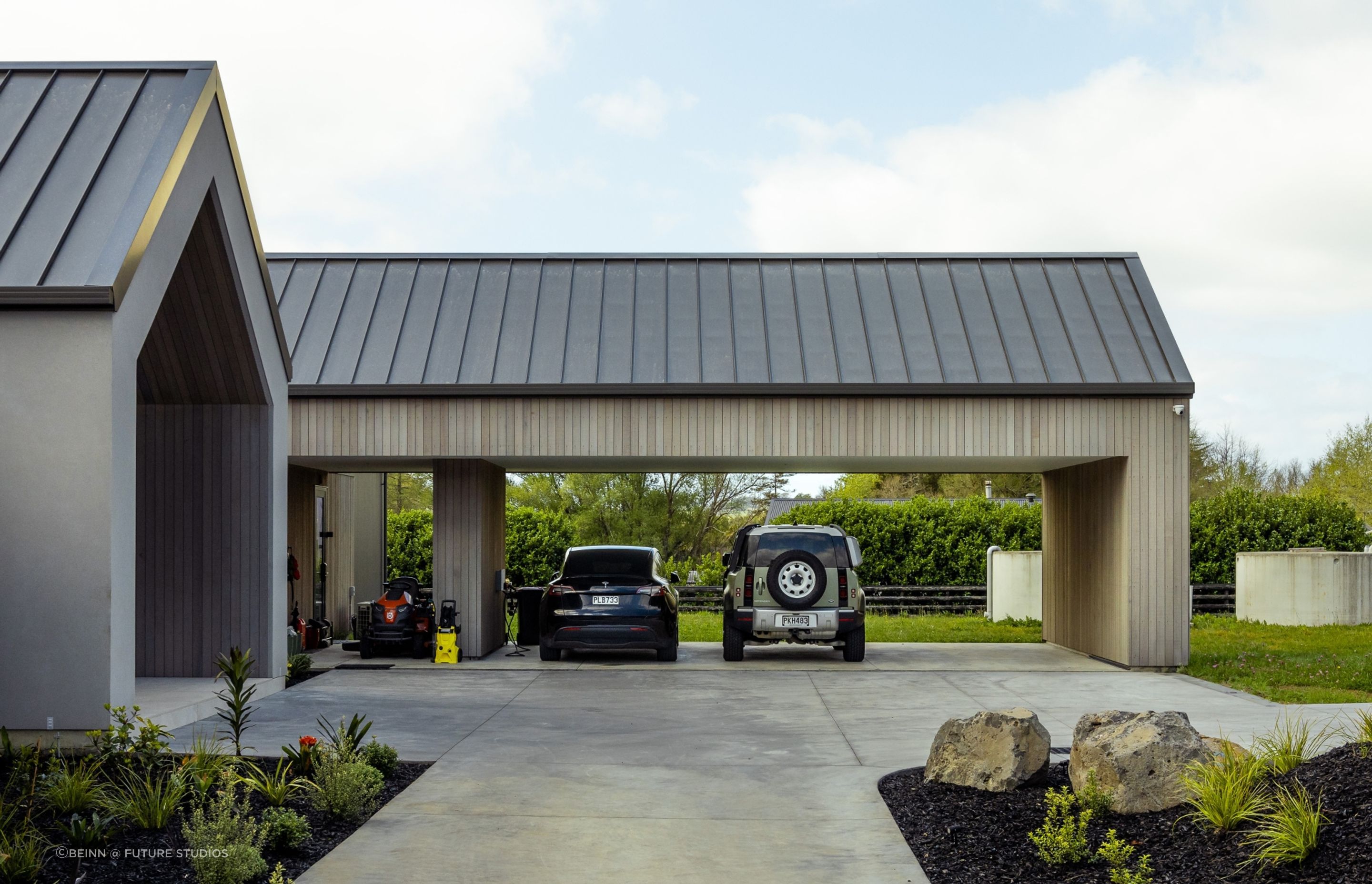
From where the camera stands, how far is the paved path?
562 cm

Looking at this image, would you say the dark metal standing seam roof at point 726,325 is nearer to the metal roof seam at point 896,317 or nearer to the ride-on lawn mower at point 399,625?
the metal roof seam at point 896,317

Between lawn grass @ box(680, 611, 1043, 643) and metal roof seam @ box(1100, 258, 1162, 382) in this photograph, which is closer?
metal roof seam @ box(1100, 258, 1162, 382)

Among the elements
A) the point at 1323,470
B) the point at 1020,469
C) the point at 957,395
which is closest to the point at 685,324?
the point at 957,395

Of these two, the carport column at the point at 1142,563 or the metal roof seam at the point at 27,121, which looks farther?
the carport column at the point at 1142,563

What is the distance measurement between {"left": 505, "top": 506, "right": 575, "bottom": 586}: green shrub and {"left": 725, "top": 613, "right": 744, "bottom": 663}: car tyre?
11205 millimetres

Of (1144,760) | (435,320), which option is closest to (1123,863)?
(1144,760)

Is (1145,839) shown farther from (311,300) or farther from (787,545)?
(311,300)

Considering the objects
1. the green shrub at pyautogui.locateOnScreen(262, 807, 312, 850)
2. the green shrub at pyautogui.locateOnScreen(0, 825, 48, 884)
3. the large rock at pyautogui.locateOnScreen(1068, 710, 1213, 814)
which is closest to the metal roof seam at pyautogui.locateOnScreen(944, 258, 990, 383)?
the large rock at pyautogui.locateOnScreen(1068, 710, 1213, 814)

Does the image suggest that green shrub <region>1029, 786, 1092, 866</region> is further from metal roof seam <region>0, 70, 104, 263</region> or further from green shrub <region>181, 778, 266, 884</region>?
metal roof seam <region>0, 70, 104, 263</region>

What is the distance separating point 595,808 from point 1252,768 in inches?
144

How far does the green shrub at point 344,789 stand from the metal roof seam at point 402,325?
8.49 metres

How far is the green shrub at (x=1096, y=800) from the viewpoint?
5.85 metres

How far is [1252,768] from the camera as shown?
5.51m

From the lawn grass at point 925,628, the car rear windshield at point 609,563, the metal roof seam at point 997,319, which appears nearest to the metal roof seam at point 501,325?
the car rear windshield at point 609,563
